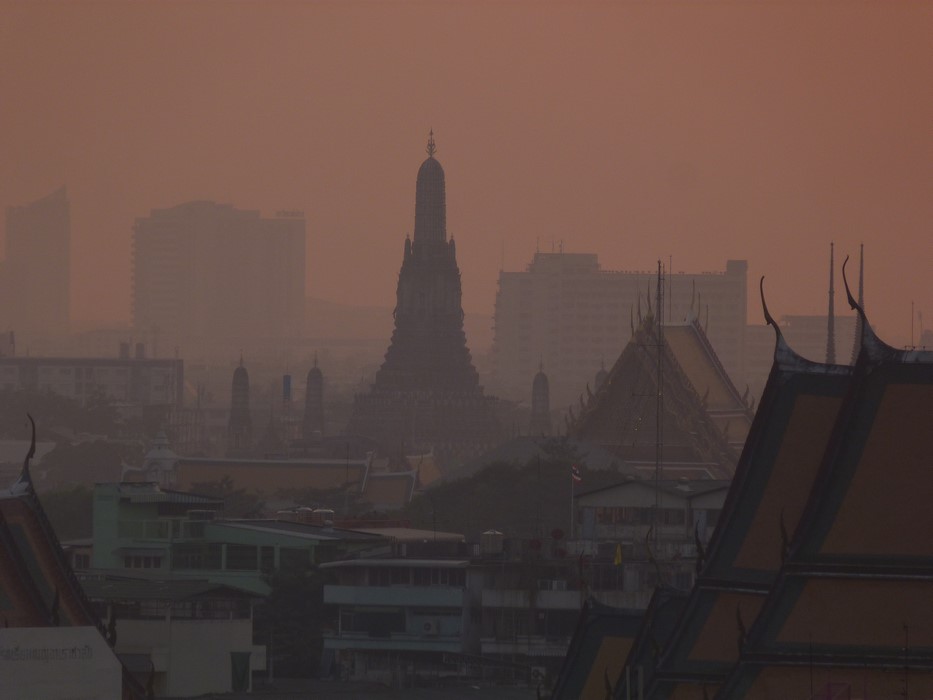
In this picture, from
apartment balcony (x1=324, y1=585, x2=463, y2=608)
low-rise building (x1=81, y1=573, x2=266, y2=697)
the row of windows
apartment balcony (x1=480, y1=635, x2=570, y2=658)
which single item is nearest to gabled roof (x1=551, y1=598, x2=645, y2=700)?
low-rise building (x1=81, y1=573, x2=266, y2=697)

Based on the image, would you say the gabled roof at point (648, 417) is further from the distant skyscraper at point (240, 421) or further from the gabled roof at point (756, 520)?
the gabled roof at point (756, 520)

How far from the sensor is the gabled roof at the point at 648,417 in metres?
97.5

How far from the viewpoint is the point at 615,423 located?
10019cm

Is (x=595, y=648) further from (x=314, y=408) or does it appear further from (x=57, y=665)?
(x=314, y=408)

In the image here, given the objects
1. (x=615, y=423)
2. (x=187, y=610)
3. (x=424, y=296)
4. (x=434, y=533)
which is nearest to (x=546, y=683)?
(x=187, y=610)

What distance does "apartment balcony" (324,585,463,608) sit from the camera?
172 ft

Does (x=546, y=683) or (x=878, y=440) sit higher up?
(x=878, y=440)

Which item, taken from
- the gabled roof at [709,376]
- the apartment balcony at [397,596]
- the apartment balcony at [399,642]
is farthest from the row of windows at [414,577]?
the gabled roof at [709,376]

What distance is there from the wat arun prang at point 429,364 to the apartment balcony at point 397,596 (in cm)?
10756

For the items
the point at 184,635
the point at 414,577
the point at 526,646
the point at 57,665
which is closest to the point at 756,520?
the point at 57,665

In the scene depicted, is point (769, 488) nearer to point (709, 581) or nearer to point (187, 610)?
point (709, 581)

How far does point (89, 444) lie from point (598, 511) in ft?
286

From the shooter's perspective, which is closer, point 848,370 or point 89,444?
point 848,370

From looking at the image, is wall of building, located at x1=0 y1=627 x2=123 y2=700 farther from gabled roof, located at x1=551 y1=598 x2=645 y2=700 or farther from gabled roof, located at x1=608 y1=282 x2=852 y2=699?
gabled roof, located at x1=551 y1=598 x2=645 y2=700
